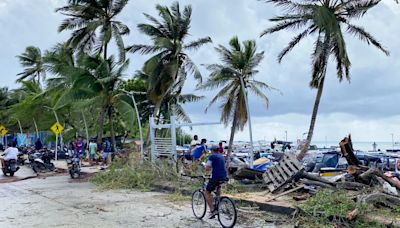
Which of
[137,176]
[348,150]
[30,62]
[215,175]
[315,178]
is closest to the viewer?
[215,175]

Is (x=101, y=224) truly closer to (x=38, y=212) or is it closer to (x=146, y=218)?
(x=146, y=218)

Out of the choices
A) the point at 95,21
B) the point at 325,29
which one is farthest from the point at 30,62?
the point at 325,29

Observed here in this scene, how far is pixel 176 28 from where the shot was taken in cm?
2853

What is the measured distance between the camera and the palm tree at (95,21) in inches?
1155

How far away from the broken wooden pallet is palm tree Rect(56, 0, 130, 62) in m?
18.4

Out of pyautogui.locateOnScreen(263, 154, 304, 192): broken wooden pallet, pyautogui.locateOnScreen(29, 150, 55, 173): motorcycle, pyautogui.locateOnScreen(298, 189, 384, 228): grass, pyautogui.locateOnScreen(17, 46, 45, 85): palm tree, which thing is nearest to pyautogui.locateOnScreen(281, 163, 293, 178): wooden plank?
pyautogui.locateOnScreen(263, 154, 304, 192): broken wooden pallet

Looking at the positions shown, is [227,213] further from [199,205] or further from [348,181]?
[348,181]

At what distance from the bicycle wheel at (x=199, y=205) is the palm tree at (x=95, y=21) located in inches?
803

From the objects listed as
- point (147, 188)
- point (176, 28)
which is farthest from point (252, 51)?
point (147, 188)

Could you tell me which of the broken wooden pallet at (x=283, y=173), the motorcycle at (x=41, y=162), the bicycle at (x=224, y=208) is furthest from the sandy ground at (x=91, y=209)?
the motorcycle at (x=41, y=162)

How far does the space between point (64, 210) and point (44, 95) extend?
27605 mm

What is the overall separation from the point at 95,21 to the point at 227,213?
23280 mm

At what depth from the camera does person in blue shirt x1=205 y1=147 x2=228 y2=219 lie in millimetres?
9477

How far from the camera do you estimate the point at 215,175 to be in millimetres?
9492
